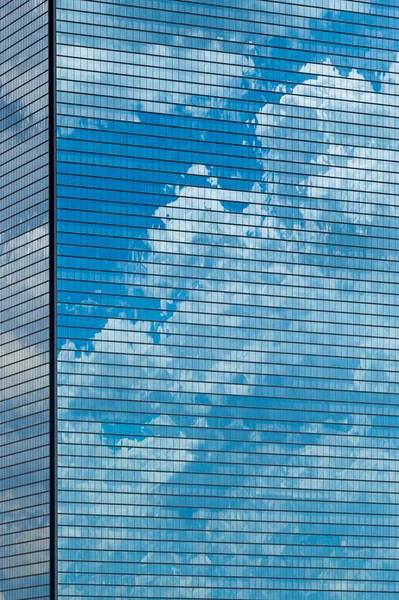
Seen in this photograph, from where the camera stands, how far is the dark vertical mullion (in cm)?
16300

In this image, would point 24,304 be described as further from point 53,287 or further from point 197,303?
point 197,303

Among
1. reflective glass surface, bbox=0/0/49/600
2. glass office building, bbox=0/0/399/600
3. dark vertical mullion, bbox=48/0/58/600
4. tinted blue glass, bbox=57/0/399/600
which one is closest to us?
dark vertical mullion, bbox=48/0/58/600

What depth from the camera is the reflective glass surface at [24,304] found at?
553 ft

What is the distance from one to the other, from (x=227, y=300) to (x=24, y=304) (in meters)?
26.4

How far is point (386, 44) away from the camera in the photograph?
7623 inches

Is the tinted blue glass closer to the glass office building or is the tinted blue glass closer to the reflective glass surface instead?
the glass office building

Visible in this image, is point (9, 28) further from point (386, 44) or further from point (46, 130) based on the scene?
point (386, 44)

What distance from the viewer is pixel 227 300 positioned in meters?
177

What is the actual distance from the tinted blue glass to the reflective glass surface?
3.95 meters

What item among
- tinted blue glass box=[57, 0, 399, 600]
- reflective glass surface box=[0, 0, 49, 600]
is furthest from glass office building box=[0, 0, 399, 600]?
reflective glass surface box=[0, 0, 49, 600]

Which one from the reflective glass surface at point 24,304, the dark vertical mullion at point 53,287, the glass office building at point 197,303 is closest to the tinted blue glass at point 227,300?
the glass office building at point 197,303

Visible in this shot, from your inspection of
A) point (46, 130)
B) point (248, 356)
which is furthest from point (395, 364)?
point (46, 130)

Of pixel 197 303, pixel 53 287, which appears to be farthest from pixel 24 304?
pixel 197 303

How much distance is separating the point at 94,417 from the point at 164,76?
4565cm
